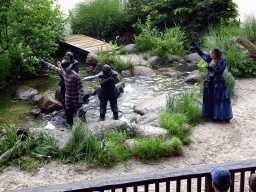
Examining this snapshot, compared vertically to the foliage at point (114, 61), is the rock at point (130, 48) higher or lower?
higher

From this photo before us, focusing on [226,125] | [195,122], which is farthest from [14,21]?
[226,125]

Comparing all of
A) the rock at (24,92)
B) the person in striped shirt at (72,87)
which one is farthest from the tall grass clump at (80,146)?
the rock at (24,92)

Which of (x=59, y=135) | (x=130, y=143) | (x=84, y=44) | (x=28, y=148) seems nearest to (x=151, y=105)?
(x=130, y=143)

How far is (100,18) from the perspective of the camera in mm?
15672

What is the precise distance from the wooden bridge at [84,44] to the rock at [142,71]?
6.22 ft

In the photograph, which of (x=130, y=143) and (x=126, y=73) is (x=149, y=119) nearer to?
(x=130, y=143)

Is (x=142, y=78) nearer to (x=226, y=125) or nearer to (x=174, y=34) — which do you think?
(x=174, y=34)

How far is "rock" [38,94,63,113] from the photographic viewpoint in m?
8.85

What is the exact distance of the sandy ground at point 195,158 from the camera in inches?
205

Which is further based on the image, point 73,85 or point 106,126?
point 73,85

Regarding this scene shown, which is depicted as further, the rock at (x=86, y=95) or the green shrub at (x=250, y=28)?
→ the green shrub at (x=250, y=28)

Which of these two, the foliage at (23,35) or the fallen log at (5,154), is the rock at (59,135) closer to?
the fallen log at (5,154)

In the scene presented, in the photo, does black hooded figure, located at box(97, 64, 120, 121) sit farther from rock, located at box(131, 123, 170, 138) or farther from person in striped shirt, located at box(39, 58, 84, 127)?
rock, located at box(131, 123, 170, 138)

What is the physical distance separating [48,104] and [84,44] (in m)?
6.20
